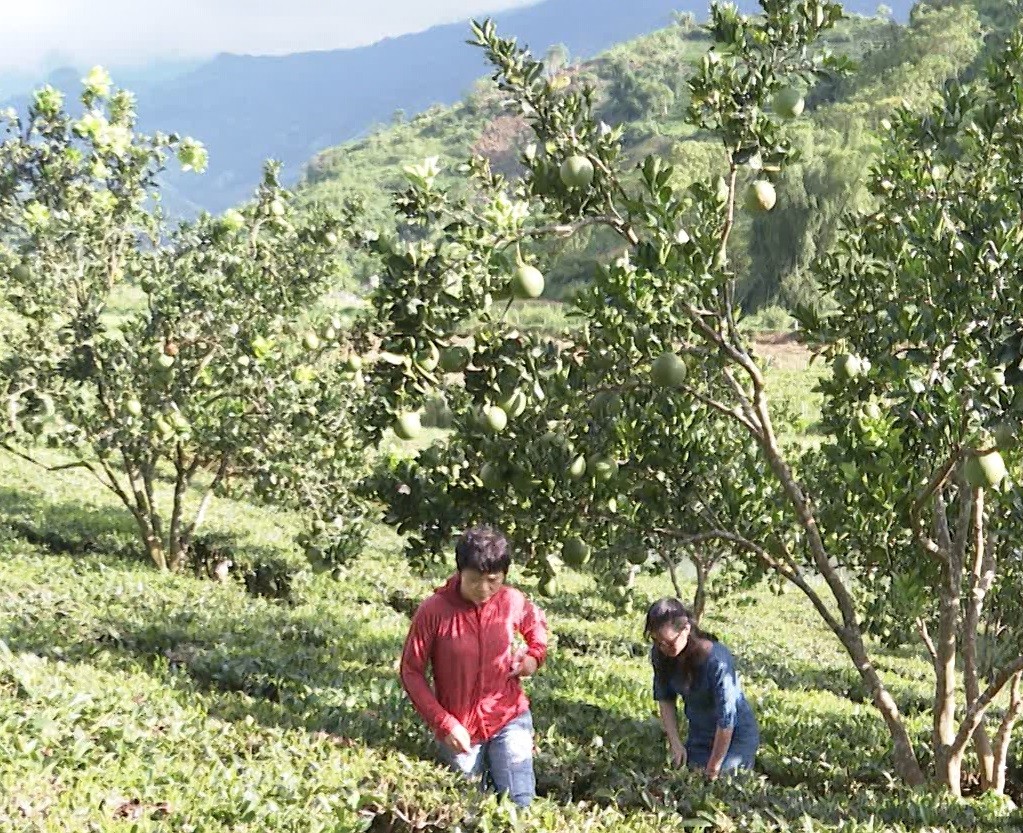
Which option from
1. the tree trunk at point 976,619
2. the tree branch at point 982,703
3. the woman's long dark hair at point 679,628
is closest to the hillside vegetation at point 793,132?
the tree trunk at point 976,619

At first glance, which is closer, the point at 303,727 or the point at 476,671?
the point at 476,671

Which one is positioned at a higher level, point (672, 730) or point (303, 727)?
point (303, 727)

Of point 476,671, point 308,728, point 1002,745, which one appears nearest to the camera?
point 476,671

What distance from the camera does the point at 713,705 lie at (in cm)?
559

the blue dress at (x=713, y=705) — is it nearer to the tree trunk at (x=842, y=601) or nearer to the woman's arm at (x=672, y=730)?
the woman's arm at (x=672, y=730)

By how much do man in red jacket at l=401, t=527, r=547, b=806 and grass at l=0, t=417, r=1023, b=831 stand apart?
23 centimetres

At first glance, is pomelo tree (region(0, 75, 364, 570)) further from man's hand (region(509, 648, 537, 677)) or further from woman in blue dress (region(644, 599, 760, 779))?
man's hand (region(509, 648, 537, 677))

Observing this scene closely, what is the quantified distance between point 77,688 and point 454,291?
312 centimetres

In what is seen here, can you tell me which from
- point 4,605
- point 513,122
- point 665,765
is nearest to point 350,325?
point 665,765

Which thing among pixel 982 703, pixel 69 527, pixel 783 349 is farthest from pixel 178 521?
pixel 783 349

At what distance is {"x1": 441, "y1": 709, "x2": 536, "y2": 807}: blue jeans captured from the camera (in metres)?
4.74

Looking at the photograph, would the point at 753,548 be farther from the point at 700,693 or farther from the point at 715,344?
the point at 715,344

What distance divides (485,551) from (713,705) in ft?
6.51

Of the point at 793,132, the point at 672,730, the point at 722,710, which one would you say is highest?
the point at 793,132
